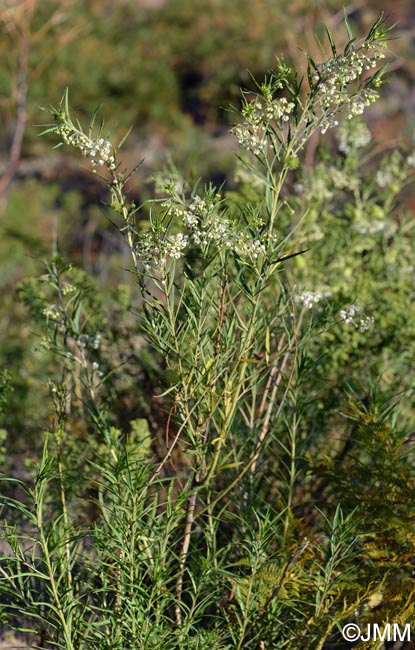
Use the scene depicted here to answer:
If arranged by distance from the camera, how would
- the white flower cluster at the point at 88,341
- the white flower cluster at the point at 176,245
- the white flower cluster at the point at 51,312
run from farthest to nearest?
the white flower cluster at the point at 88,341 < the white flower cluster at the point at 51,312 < the white flower cluster at the point at 176,245

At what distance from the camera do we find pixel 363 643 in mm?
1936

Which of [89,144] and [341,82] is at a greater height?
[341,82]

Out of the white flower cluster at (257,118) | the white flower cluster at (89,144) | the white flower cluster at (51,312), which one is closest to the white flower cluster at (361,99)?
the white flower cluster at (257,118)

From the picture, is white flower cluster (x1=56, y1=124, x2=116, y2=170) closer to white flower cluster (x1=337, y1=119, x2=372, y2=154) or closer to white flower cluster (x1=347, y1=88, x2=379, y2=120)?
white flower cluster (x1=347, y1=88, x2=379, y2=120)

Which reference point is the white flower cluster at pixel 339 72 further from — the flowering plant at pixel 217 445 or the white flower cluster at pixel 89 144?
the white flower cluster at pixel 89 144

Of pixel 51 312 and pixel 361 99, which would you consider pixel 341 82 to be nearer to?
pixel 361 99

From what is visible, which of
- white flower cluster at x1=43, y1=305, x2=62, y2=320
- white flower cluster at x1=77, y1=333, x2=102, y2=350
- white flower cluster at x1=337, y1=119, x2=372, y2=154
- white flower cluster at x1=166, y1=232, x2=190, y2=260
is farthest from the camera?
white flower cluster at x1=337, y1=119, x2=372, y2=154

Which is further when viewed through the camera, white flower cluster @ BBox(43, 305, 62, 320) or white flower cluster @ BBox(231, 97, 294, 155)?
white flower cluster @ BBox(43, 305, 62, 320)

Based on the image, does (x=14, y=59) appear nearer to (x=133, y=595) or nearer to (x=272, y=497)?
(x=272, y=497)

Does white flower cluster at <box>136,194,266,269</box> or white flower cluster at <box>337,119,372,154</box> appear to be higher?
white flower cluster at <box>337,119,372,154</box>

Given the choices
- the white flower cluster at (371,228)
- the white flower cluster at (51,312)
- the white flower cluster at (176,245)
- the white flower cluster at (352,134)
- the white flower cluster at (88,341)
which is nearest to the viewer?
the white flower cluster at (176,245)

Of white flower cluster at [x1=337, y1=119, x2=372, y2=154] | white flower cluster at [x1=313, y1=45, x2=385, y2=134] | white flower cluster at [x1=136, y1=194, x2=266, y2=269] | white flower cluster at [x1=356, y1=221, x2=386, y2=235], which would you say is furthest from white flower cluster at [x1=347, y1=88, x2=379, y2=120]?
white flower cluster at [x1=337, y1=119, x2=372, y2=154]

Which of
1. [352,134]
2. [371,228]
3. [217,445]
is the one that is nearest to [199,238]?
[217,445]

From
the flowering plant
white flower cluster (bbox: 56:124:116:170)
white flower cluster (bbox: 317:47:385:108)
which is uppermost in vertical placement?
white flower cluster (bbox: 317:47:385:108)
